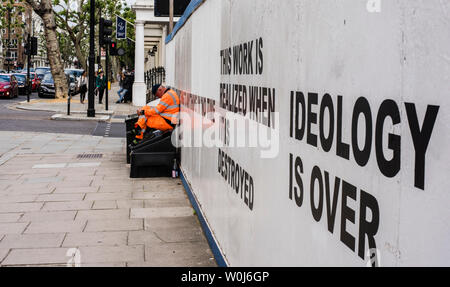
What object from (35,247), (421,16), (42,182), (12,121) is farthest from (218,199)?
(12,121)

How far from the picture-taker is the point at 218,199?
18.1ft

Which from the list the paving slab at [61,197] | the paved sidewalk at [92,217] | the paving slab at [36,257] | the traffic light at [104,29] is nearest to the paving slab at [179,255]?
the paved sidewalk at [92,217]

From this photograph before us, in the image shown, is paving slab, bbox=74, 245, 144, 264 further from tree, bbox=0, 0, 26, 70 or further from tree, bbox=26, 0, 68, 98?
tree, bbox=0, 0, 26, 70

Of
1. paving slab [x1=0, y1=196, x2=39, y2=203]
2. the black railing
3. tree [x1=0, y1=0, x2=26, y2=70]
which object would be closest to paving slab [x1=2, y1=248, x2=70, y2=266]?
paving slab [x1=0, y1=196, x2=39, y2=203]

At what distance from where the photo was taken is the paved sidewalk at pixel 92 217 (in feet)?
18.0

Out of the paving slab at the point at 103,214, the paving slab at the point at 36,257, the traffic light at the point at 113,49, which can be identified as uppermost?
the traffic light at the point at 113,49

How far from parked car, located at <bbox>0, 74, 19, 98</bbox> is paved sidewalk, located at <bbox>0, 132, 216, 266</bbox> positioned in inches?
992

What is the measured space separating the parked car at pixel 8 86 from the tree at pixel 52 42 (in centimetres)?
348

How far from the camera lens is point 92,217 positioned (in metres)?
7.01

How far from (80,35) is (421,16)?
49.7 meters

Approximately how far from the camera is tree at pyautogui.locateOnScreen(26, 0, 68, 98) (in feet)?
101

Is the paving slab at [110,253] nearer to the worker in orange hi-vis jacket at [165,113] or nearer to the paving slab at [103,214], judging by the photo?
the paving slab at [103,214]
